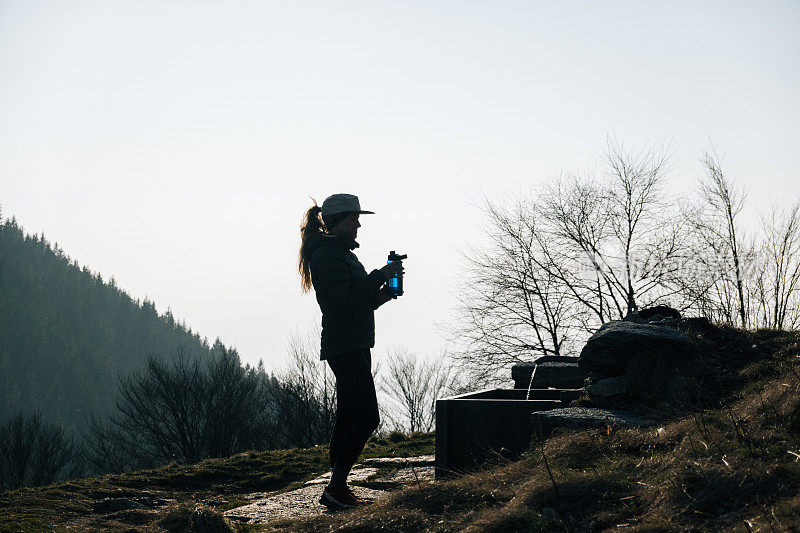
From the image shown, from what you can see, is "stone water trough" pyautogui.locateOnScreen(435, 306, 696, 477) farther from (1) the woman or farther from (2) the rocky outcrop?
(1) the woman

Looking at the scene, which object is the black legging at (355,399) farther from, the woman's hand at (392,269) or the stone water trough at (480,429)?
the stone water trough at (480,429)

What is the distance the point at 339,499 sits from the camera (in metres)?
4.31

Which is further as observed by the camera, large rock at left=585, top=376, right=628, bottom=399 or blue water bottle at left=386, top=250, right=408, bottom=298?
large rock at left=585, top=376, right=628, bottom=399

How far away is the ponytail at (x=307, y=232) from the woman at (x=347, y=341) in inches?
8.0

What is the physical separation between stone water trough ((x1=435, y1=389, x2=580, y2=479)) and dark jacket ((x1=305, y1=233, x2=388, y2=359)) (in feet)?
4.40

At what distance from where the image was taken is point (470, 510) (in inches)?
134

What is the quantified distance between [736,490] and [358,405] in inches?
92.4

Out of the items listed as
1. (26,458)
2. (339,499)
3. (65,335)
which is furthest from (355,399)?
(65,335)

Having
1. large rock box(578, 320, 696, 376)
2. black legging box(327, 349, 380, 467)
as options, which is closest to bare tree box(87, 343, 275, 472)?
large rock box(578, 320, 696, 376)

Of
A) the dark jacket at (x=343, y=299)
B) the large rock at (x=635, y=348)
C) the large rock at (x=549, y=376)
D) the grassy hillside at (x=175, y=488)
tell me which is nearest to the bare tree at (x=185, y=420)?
the grassy hillside at (x=175, y=488)

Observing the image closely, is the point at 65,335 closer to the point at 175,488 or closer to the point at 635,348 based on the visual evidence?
the point at 175,488

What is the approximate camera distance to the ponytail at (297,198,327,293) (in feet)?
15.7

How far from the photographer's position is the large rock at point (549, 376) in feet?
26.3

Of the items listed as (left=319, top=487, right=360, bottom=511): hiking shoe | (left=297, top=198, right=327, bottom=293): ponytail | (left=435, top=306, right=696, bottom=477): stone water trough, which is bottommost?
(left=319, top=487, right=360, bottom=511): hiking shoe
